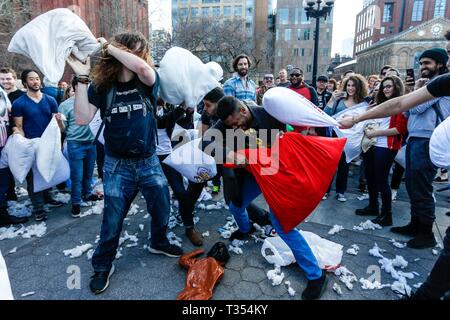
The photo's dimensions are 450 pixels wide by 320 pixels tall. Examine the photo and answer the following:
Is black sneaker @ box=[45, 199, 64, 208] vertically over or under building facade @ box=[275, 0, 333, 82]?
under

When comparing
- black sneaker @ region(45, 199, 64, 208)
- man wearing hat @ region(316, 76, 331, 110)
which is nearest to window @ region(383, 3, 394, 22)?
man wearing hat @ region(316, 76, 331, 110)

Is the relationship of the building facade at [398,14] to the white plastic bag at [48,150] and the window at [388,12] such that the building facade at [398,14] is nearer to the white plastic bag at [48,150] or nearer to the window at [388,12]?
the window at [388,12]

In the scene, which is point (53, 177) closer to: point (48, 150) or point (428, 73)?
point (48, 150)

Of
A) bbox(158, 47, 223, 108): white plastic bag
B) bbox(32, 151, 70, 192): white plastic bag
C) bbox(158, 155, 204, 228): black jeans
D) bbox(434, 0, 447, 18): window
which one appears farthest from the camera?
bbox(434, 0, 447, 18): window

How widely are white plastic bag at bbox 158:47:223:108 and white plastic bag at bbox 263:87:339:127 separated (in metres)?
0.57

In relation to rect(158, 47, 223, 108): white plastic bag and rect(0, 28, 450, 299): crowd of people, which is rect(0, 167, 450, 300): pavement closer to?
rect(0, 28, 450, 299): crowd of people

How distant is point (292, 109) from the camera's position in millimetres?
2193

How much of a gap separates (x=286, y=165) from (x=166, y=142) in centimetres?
165

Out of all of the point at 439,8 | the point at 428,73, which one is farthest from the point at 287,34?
the point at 428,73

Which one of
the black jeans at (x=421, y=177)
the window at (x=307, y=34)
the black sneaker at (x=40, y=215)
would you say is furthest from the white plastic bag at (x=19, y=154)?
the window at (x=307, y=34)

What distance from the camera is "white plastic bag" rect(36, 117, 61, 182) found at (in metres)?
3.62

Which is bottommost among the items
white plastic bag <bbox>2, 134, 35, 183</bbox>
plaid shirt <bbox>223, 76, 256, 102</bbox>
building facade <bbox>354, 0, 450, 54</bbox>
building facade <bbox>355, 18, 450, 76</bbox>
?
white plastic bag <bbox>2, 134, 35, 183</bbox>

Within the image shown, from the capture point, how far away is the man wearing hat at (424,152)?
2.99 m
